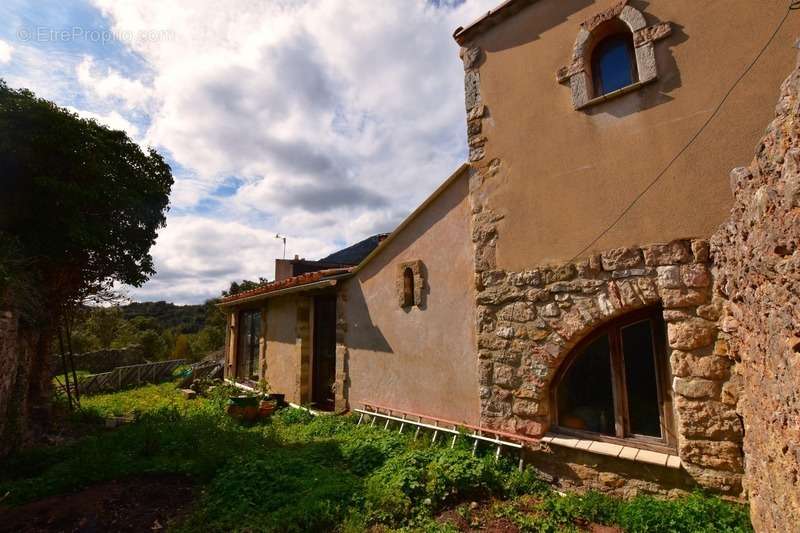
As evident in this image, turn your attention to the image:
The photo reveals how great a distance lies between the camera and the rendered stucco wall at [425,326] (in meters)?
5.81

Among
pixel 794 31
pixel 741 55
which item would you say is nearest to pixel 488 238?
pixel 741 55

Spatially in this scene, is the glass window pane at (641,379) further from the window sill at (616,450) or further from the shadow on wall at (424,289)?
the shadow on wall at (424,289)

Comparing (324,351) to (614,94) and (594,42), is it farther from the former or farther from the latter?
(594,42)

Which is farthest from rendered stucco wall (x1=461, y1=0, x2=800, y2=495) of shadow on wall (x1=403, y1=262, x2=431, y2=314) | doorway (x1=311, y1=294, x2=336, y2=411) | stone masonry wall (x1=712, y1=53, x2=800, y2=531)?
doorway (x1=311, y1=294, x2=336, y2=411)

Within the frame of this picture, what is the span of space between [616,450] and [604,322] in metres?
1.38

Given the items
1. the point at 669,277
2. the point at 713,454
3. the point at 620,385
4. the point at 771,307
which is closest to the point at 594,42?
the point at 669,277

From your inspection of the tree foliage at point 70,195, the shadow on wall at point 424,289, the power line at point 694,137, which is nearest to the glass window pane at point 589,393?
the power line at point 694,137

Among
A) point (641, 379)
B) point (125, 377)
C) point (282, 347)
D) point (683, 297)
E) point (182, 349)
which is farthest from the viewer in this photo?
point (182, 349)

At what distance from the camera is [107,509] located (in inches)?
168

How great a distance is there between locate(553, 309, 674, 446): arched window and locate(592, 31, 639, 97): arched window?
2.77 m

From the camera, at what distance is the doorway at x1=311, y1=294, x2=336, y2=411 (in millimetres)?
9344

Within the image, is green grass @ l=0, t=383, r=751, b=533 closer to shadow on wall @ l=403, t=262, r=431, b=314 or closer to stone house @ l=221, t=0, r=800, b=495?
stone house @ l=221, t=0, r=800, b=495

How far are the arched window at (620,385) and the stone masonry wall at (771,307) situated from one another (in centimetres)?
93

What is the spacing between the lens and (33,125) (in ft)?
23.2
